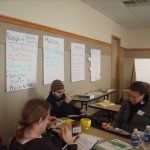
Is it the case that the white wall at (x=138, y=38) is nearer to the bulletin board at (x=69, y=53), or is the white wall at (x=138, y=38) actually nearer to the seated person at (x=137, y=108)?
the bulletin board at (x=69, y=53)

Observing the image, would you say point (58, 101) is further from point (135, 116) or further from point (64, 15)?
point (64, 15)

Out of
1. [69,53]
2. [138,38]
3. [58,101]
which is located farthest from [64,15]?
[138,38]

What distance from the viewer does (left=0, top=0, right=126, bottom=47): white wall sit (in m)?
2.95

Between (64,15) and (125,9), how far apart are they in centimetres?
191

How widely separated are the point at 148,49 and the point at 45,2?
17.1 ft

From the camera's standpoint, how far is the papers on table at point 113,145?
5.71ft

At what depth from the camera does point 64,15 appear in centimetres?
396

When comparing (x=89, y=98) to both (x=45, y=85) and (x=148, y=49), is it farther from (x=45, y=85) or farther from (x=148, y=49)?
(x=148, y=49)

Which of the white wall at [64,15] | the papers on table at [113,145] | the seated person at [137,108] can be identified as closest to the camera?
the papers on table at [113,145]

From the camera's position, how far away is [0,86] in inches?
106

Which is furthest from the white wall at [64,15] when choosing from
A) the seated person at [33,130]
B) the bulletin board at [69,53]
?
the seated person at [33,130]

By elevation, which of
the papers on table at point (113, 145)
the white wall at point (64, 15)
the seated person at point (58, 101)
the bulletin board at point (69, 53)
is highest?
the white wall at point (64, 15)

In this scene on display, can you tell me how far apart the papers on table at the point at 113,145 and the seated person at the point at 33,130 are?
0.84ft

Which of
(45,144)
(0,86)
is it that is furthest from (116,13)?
(45,144)
